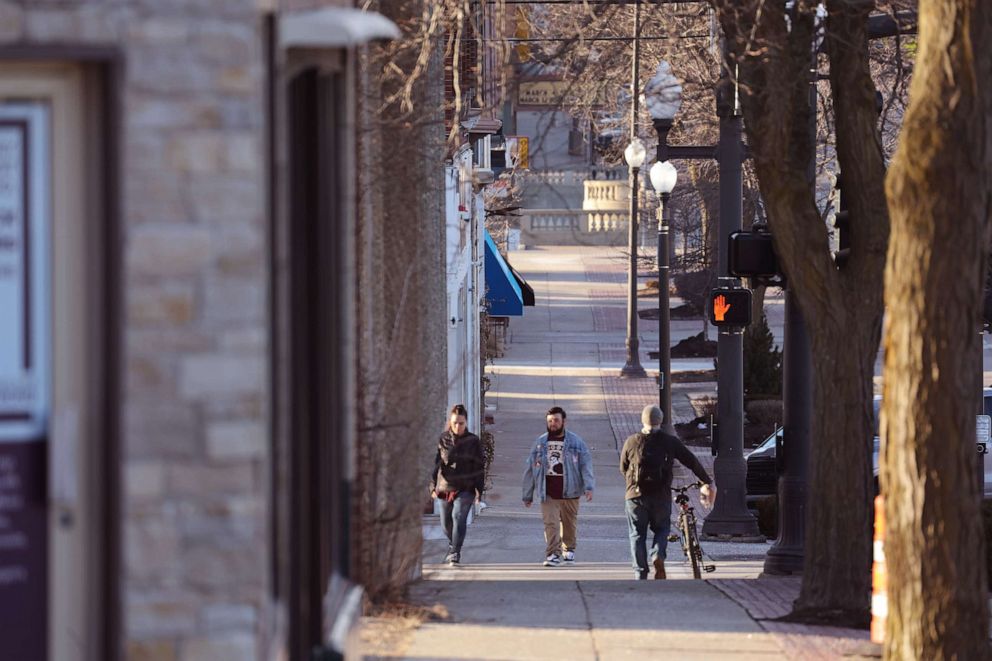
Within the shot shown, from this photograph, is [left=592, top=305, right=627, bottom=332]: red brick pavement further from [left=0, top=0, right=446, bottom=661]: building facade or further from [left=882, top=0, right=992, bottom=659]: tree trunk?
[left=0, top=0, right=446, bottom=661]: building facade

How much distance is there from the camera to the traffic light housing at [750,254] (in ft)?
41.0

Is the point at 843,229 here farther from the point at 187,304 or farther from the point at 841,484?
the point at 187,304

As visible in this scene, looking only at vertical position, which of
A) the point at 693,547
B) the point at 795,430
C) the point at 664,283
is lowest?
the point at 693,547

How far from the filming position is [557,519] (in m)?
15.6

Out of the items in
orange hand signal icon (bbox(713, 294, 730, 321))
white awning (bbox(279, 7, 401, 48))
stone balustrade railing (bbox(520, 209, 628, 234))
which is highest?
stone balustrade railing (bbox(520, 209, 628, 234))

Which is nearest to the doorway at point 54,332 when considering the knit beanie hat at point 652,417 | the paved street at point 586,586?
the paved street at point 586,586

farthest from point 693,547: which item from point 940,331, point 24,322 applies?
point 24,322

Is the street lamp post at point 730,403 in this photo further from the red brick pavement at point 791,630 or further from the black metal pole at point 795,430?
the red brick pavement at point 791,630

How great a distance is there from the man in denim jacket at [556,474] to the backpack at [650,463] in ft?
4.26

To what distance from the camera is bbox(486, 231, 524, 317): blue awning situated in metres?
30.7

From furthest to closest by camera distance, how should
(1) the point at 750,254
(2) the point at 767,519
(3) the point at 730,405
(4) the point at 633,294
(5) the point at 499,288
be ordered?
1. (4) the point at 633,294
2. (5) the point at 499,288
3. (2) the point at 767,519
4. (3) the point at 730,405
5. (1) the point at 750,254

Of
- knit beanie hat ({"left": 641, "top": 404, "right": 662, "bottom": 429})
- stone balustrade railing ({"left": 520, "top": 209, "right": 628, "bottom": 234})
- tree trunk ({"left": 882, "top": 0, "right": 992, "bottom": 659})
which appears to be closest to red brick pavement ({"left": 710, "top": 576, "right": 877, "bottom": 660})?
tree trunk ({"left": 882, "top": 0, "right": 992, "bottom": 659})

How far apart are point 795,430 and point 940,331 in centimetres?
742

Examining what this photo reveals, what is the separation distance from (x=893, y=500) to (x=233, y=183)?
3826 mm
